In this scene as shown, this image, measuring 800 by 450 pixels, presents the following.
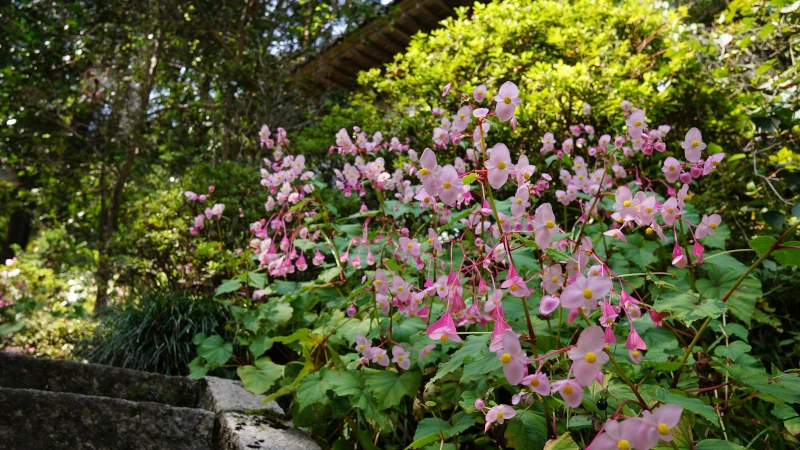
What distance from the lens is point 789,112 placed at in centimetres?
264

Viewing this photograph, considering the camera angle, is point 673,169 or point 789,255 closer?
point 789,255

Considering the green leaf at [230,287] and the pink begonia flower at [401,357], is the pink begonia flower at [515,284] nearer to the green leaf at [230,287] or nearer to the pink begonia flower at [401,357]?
the pink begonia flower at [401,357]

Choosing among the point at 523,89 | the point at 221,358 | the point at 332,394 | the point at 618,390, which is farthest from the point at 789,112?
the point at 221,358

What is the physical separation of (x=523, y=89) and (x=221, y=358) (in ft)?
8.35

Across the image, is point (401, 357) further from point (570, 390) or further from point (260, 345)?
point (260, 345)

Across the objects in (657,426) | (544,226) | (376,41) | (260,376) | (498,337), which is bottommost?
(260,376)

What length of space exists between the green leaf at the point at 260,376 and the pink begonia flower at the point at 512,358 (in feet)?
4.32

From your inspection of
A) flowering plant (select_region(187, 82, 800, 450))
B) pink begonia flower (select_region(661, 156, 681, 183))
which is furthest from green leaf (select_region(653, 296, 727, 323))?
pink begonia flower (select_region(661, 156, 681, 183))

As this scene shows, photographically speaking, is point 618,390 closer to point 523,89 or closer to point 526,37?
point 523,89

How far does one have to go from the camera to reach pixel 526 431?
1.08m

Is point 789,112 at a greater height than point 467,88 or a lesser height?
lesser

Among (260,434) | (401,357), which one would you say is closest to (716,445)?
(401,357)

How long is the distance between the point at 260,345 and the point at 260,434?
2.31 ft

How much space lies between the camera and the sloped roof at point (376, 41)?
5844 mm
